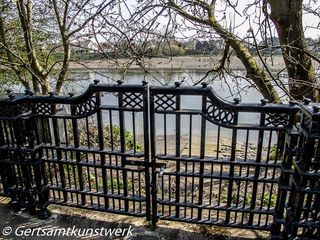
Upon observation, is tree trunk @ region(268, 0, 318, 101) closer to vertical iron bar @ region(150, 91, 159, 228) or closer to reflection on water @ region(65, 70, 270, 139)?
reflection on water @ region(65, 70, 270, 139)

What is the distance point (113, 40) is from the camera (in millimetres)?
4402

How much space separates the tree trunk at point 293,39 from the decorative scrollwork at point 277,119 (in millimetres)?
2474

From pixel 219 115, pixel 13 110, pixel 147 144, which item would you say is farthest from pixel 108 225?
pixel 219 115

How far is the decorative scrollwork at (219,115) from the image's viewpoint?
6.70 ft

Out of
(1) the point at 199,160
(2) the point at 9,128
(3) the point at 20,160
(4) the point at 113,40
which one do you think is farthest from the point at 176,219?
(4) the point at 113,40

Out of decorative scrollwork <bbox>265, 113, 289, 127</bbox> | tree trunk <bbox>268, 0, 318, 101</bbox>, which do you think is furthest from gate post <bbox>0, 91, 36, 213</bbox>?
tree trunk <bbox>268, 0, 318, 101</bbox>

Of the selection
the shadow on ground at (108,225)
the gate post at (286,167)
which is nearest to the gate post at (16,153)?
the shadow on ground at (108,225)

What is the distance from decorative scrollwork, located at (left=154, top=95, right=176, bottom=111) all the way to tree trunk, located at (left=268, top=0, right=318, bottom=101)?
9.25 ft

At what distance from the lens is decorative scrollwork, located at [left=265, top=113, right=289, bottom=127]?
1991 mm

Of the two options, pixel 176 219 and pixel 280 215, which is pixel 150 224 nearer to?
pixel 176 219

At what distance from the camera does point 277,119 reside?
2.00 meters

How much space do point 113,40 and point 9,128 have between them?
2.45 metres

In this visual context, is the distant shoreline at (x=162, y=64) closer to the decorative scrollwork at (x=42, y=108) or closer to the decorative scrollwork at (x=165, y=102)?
the decorative scrollwork at (x=42, y=108)

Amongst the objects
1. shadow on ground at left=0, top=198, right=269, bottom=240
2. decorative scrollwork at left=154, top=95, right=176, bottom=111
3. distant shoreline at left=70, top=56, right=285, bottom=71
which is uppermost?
distant shoreline at left=70, top=56, right=285, bottom=71
